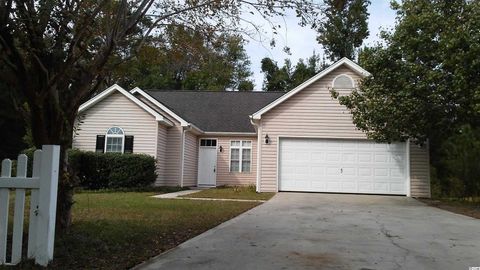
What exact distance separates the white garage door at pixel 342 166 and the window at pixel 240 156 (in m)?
4.92

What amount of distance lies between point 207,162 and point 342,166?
8.03 m

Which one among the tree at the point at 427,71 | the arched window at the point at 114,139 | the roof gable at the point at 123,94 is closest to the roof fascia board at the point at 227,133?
the roof gable at the point at 123,94

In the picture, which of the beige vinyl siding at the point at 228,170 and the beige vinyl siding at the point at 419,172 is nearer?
the beige vinyl siding at the point at 419,172

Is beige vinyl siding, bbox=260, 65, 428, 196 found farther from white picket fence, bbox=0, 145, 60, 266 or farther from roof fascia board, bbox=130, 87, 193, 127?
white picket fence, bbox=0, 145, 60, 266

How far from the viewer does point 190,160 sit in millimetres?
24594

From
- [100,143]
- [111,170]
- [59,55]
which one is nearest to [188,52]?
[59,55]

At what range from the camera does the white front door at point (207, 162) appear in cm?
2566

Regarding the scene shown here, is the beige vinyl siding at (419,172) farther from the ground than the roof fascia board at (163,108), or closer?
closer

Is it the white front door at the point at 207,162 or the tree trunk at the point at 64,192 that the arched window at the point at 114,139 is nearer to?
the white front door at the point at 207,162

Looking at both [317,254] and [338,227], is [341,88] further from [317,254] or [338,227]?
[317,254]

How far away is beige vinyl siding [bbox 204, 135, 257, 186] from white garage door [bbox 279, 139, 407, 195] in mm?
4813

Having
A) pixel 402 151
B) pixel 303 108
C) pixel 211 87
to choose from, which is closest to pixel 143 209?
pixel 303 108

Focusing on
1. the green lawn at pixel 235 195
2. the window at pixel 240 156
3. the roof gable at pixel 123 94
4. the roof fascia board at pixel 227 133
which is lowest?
the green lawn at pixel 235 195

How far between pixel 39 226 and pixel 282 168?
1562 cm
